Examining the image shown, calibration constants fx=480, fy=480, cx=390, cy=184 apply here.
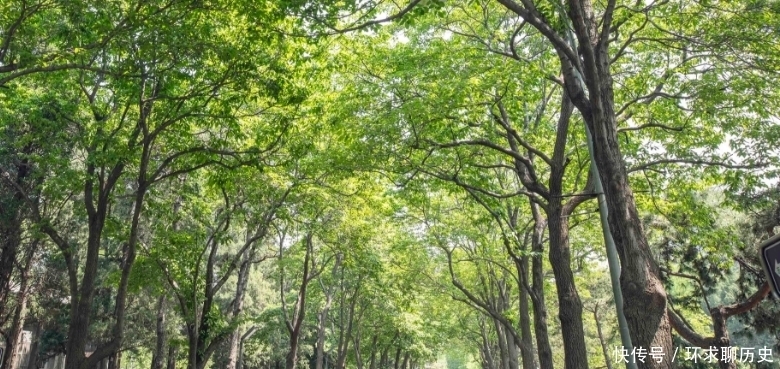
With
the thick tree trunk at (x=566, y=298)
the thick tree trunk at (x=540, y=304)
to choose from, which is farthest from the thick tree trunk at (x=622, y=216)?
the thick tree trunk at (x=540, y=304)

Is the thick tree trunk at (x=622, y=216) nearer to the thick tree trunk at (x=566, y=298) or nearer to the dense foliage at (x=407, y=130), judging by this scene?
the dense foliage at (x=407, y=130)

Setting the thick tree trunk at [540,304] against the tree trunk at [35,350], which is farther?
the tree trunk at [35,350]

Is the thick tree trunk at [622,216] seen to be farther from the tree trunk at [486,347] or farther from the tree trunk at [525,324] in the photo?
the tree trunk at [486,347]

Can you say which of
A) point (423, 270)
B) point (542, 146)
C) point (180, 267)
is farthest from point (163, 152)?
point (423, 270)

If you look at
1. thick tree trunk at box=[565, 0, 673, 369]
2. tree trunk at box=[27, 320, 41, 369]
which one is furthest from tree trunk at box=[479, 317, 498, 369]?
thick tree trunk at box=[565, 0, 673, 369]

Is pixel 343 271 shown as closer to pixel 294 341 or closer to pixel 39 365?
pixel 294 341

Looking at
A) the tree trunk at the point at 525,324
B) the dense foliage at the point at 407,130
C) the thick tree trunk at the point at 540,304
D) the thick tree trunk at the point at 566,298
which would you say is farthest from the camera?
the tree trunk at the point at 525,324

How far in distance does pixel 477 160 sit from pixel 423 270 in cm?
905

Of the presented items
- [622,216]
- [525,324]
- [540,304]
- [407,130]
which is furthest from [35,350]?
[622,216]

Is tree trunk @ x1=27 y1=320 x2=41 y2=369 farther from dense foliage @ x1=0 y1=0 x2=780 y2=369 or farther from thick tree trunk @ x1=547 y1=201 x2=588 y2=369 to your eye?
thick tree trunk @ x1=547 y1=201 x2=588 y2=369

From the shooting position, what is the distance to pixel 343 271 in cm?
2205

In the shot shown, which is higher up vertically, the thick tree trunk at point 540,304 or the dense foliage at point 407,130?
the dense foliage at point 407,130

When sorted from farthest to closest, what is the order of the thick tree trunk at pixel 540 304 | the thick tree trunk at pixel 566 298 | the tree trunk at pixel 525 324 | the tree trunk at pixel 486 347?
1. the tree trunk at pixel 486 347
2. the tree trunk at pixel 525 324
3. the thick tree trunk at pixel 540 304
4. the thick tree trunk at pixel 566 298

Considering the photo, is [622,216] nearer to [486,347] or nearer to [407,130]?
[407,130]
